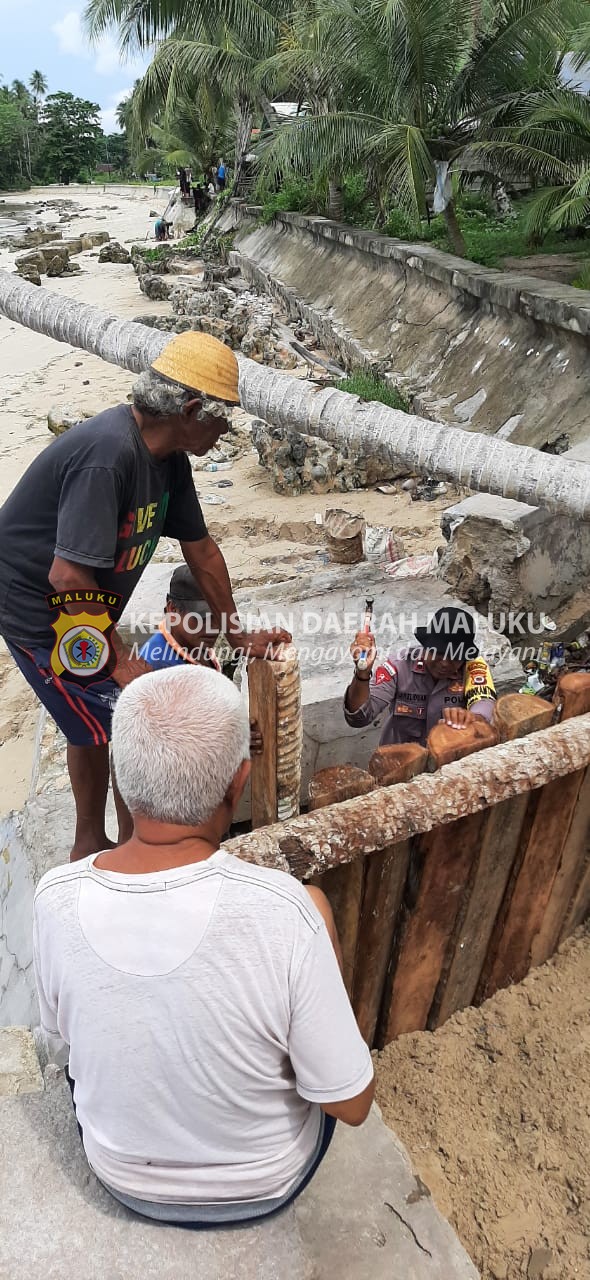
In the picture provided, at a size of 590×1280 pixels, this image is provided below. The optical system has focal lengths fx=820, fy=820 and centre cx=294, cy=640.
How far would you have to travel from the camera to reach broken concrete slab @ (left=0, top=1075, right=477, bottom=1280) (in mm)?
1478

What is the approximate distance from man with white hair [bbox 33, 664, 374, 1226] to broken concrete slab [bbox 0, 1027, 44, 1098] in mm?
611

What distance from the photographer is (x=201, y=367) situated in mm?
2418

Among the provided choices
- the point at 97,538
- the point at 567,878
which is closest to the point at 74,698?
the point at 97,538

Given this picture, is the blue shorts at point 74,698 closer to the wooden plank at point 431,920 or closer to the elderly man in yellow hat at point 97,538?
the elderly man in yellow hat at point 97,538

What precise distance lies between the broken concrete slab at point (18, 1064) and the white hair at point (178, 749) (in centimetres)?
99

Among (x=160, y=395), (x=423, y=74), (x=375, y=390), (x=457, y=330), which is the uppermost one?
(x=423, y=74)

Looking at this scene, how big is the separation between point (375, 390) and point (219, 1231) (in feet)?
30.1

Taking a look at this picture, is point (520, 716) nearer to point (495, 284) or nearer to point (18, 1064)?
point (18, 1064)

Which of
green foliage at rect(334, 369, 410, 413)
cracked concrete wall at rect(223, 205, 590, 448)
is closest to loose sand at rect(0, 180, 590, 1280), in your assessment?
cracked concrete wall at rect(223, 205, 590, 448)

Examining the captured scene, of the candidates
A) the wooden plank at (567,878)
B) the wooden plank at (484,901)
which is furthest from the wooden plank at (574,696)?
the wooden plank at (484,901)

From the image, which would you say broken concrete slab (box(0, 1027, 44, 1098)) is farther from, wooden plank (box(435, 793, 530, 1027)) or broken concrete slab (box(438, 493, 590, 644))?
broken concrete slab (box(438, 493, 590, 644))

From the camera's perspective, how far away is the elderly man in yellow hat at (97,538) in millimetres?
2307

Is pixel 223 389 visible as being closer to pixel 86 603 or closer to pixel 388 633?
pixel 86 603

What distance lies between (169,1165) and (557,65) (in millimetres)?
15197
